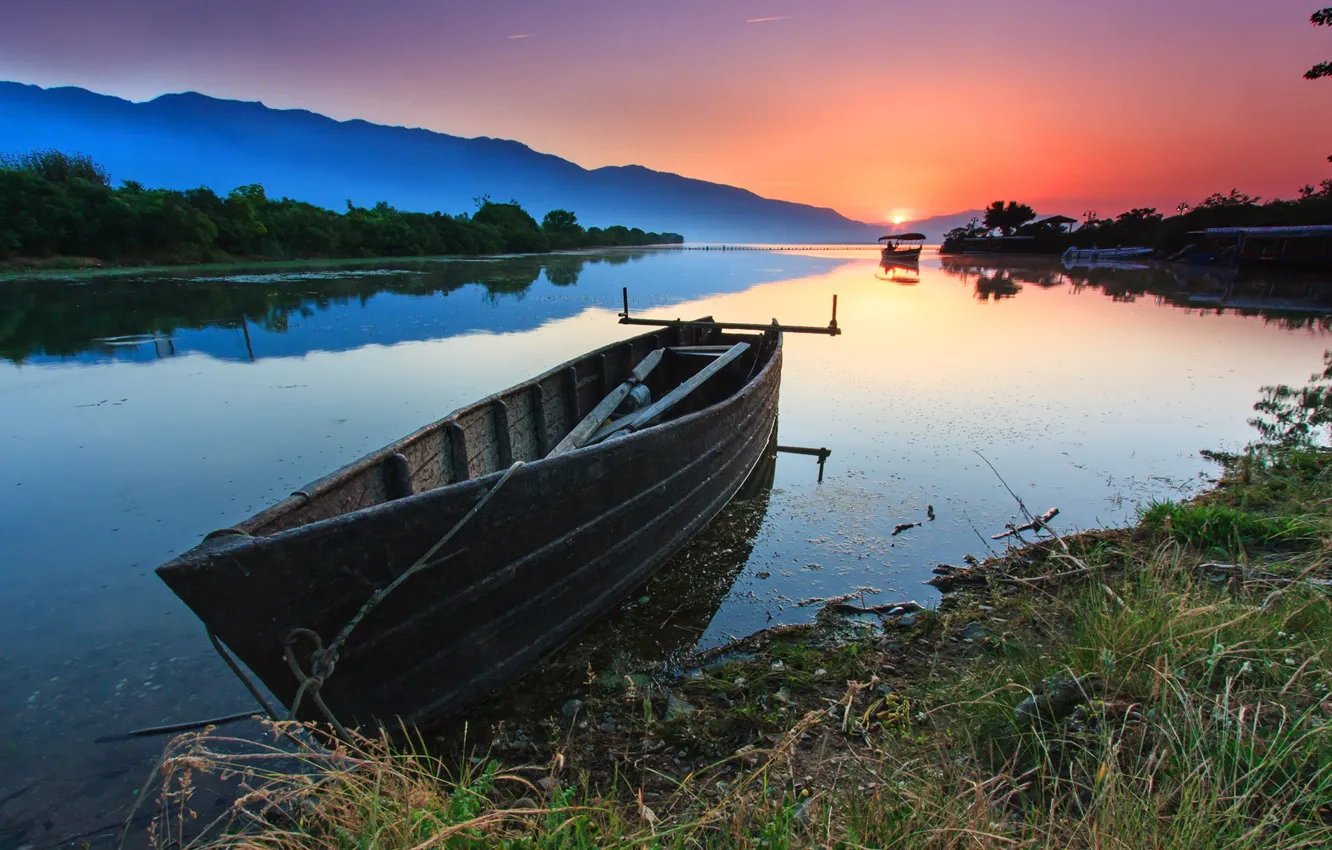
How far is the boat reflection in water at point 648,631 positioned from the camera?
356cm

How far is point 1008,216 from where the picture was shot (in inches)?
2815

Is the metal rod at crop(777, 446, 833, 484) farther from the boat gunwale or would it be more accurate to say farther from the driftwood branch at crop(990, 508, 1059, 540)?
the boat gunwale

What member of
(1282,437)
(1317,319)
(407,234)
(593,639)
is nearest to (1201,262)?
(1317,319)

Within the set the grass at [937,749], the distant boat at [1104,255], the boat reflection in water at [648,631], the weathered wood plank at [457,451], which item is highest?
the distant boat at [1104,255]

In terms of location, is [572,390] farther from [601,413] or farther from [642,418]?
[642,418]

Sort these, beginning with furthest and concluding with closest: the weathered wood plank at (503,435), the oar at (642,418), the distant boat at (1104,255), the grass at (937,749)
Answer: the distant boat at (1104,255) → the oar at (642,418) → the weathered wood plank at (503,435) → the grass at (937,749)

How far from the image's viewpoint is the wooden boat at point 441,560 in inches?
94.9

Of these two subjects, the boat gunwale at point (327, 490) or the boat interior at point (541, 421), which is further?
the boat interior at point (541, 421)

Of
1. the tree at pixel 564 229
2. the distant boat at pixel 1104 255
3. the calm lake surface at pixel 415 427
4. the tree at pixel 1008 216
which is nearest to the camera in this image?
the calm lake surface at pixel 415 427

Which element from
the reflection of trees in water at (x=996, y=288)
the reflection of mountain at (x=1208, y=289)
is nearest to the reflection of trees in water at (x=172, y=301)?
the reflection of trees in water at (x=996, y=288)

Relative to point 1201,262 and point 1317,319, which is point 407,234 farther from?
point 1201,262

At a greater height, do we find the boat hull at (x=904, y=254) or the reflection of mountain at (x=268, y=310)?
the boat hull at (x=904, y=254)

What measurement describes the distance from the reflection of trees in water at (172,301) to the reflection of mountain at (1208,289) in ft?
84.4

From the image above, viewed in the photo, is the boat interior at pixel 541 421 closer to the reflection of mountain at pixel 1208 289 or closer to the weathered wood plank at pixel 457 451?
the weathered wood plank at pixel 457 451
